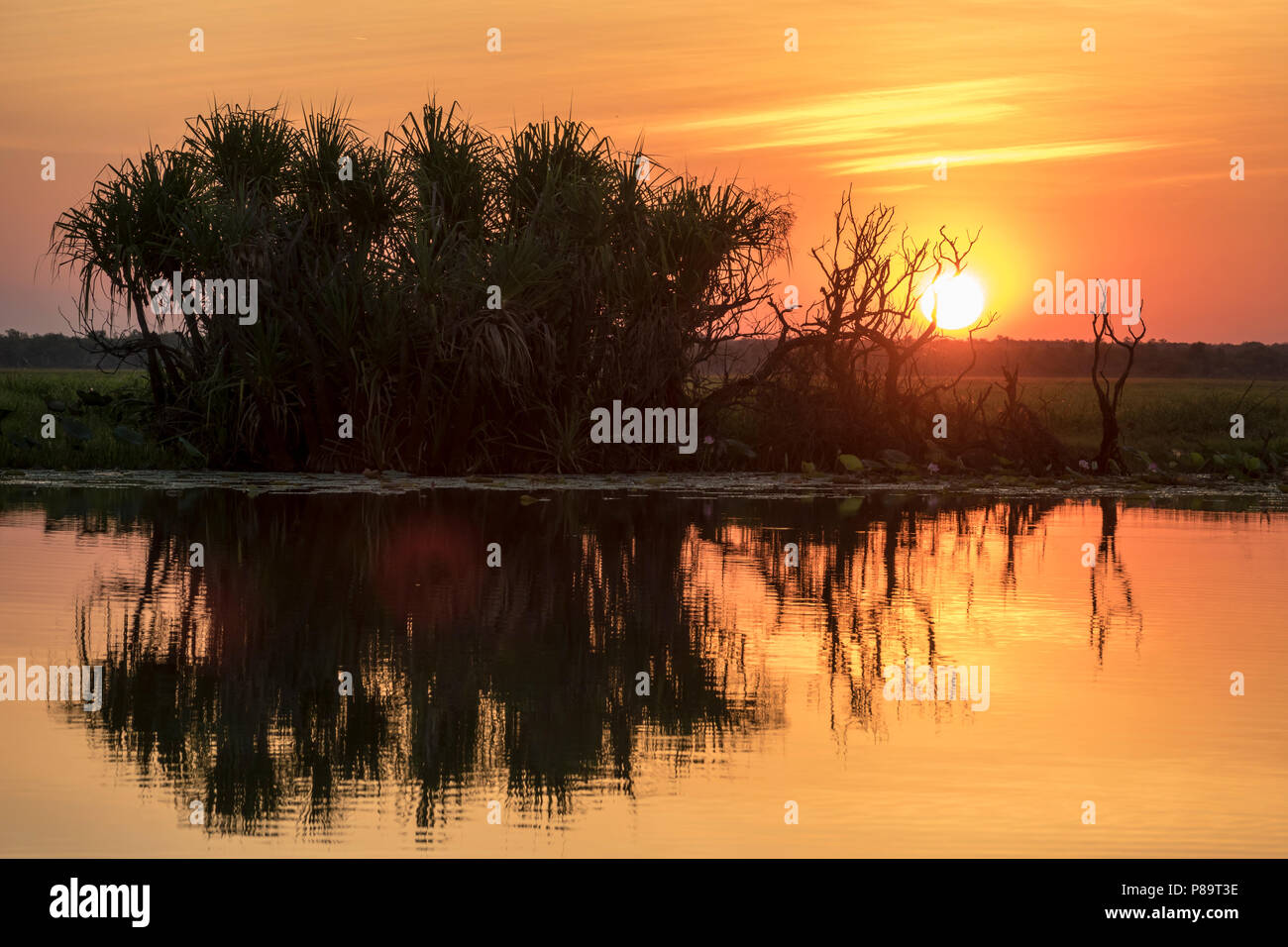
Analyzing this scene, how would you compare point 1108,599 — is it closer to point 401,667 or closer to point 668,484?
point 401,667

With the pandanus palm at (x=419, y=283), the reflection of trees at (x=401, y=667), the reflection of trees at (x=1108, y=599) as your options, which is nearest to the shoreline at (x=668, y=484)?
the pandanus palm at (x=419, y=283)

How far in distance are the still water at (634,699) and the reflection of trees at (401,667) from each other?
0.11 ft

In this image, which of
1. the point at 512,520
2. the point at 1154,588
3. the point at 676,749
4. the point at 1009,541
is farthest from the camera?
the point at 512,520

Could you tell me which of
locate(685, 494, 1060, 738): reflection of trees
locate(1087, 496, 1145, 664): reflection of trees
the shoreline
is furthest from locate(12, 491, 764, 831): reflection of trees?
the shoreline

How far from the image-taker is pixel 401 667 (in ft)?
31.2

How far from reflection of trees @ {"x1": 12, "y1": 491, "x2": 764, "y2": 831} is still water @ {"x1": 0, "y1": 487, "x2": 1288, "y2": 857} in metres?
0.03

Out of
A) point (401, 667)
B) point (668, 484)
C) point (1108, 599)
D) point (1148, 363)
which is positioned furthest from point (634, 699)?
point (1148, 363)

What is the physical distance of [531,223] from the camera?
84.3 feet

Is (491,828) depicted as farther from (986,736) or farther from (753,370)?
(753,370)

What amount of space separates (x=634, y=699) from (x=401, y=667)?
1462mm

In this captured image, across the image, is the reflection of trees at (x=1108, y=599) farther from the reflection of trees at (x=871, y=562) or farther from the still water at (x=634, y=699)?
the reflection of trees at (x=871, y=562)

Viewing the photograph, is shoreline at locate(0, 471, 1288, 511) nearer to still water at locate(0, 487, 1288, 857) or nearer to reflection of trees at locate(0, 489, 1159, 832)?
reflection of trees at locate(0, 489, 1159, 832)
